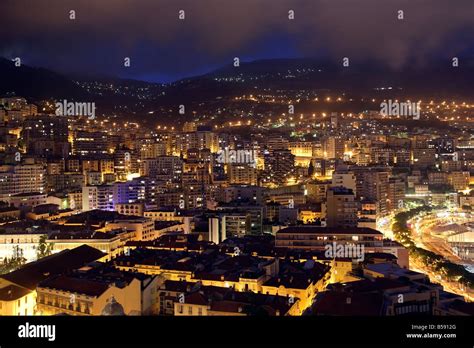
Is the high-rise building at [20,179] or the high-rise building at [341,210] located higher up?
the high-rise building at [20,179]

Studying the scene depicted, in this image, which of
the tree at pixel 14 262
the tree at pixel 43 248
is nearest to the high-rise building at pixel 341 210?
the tree at pixel 43 248

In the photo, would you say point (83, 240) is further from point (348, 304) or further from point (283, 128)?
point (283, 128)

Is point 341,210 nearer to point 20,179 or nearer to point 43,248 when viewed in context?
point 43,248

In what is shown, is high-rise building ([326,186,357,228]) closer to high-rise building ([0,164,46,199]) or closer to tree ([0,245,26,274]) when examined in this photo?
tree ([0,245,26,274])

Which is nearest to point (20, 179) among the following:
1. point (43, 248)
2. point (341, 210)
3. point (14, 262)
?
point (43, 248)

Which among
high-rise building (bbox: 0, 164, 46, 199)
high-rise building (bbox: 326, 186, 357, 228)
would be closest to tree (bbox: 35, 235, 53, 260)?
high-rise building (bbox: 326, 186, 357, 228)

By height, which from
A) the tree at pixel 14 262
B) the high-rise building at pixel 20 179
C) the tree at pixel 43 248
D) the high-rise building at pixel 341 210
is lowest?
the tree at pixel 14 262

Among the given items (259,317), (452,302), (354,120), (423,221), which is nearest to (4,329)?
(259,317)

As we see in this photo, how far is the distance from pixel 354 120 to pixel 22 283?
2633 cm

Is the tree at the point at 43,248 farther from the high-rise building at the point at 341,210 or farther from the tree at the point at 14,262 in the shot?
the high-rise building at the point at 341,210

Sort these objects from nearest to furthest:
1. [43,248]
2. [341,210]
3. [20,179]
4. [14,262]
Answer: [14,262], [43,248], [341,210], [20,179]

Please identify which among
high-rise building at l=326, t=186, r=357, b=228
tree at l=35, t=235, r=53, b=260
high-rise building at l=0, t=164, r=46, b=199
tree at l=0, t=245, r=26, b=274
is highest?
high-rise building at l=0, t=164, r=46, b=199

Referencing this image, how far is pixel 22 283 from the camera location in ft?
18.4

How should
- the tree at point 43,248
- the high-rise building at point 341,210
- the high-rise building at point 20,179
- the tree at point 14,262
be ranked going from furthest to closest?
the high-rise building at point 20,179
the high-rise building at point 341,210
the tree at point 43,248
the tree at point 14,262
